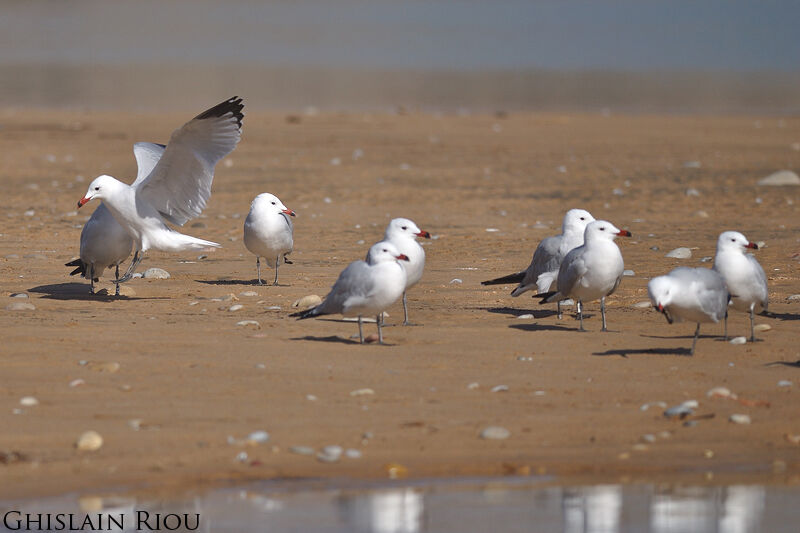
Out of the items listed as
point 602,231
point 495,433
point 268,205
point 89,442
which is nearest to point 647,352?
point 602,231

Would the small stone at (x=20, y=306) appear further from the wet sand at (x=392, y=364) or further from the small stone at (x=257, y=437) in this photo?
the small stone at (x=257, y=437)

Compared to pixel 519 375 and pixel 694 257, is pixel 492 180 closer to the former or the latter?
pixel 694 257

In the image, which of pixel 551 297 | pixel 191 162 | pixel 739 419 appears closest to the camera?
pixel 739 419

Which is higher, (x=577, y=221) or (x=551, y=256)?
(x=577, y=221)

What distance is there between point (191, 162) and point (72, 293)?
1.41 m

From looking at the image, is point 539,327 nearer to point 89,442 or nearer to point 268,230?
point 268,230

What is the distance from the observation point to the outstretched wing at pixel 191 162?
1029 cm

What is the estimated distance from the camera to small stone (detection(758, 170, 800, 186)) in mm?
17578

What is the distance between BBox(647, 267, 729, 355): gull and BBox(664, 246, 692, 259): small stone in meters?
4.00

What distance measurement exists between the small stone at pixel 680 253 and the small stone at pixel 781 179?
6.15 metres

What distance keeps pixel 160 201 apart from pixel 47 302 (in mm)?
1500

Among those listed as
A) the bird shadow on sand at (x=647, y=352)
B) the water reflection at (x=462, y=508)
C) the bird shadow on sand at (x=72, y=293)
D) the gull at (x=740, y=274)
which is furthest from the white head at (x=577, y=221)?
the water reflection at (x=462, y=508)

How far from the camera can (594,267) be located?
8477 mm

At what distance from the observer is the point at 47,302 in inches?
381
